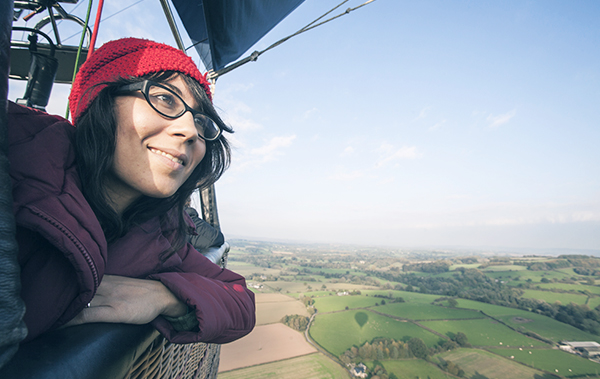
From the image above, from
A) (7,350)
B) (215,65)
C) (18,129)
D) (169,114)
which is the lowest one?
(7,350)

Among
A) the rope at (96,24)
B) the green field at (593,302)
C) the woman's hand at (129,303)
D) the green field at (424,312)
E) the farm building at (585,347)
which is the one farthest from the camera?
the green field at (593,302)

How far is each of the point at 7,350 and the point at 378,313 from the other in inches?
1077

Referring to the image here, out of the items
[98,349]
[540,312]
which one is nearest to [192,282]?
[98,349]

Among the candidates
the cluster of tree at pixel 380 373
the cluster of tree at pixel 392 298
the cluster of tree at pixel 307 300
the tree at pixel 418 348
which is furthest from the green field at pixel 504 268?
the cluster of tree at pixel 380 373

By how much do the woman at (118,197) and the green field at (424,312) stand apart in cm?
2691

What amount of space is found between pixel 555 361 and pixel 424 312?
29.6 feet

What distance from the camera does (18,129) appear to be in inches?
21.0

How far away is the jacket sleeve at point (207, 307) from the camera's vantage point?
2.59ft

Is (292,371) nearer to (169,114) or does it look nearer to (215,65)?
(215,65)

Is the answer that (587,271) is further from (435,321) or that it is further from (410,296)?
(435,321)

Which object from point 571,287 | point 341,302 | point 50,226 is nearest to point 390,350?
point 341,302

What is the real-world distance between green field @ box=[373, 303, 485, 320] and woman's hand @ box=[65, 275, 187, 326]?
88.5 feet

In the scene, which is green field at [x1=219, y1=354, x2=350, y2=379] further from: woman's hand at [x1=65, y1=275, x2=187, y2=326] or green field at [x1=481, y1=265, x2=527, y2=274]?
green field at [x1=481, y1=265, x2=527, y2=274]

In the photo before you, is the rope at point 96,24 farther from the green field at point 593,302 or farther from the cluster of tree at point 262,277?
the green field at point 593,302
